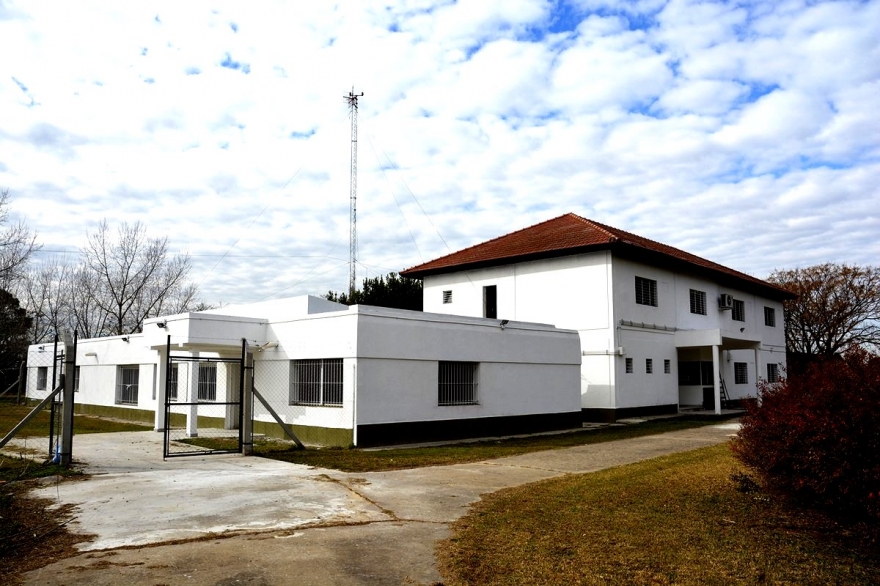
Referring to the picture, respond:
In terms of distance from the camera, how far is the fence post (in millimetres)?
11555

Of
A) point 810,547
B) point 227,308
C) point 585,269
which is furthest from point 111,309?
point 810,547

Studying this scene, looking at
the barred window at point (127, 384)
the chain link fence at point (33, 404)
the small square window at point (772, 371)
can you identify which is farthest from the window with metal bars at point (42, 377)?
the small square window at point (772, 371)

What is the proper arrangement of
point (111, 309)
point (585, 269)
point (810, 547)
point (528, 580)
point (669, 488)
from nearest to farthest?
point (528, 580)
point (810, 547)
point (669, 488)
point (585, 269)
point (111, 309)

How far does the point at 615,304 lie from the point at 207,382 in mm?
13782

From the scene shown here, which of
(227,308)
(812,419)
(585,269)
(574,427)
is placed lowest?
(574,427)

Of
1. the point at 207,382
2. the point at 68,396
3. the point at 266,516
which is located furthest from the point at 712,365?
the point at 266,516

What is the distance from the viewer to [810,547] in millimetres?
6469

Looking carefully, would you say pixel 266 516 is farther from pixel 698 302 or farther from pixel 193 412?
pixel 698 302

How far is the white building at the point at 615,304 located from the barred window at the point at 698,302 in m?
0.05

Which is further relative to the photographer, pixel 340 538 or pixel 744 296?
pixel 744 296

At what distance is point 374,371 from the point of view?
50.4 ft

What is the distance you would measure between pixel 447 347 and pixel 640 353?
10.5m

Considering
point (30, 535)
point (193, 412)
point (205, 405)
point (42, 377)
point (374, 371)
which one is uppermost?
point (374, 371)

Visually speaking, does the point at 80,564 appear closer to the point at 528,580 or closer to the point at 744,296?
the point at 528,580
